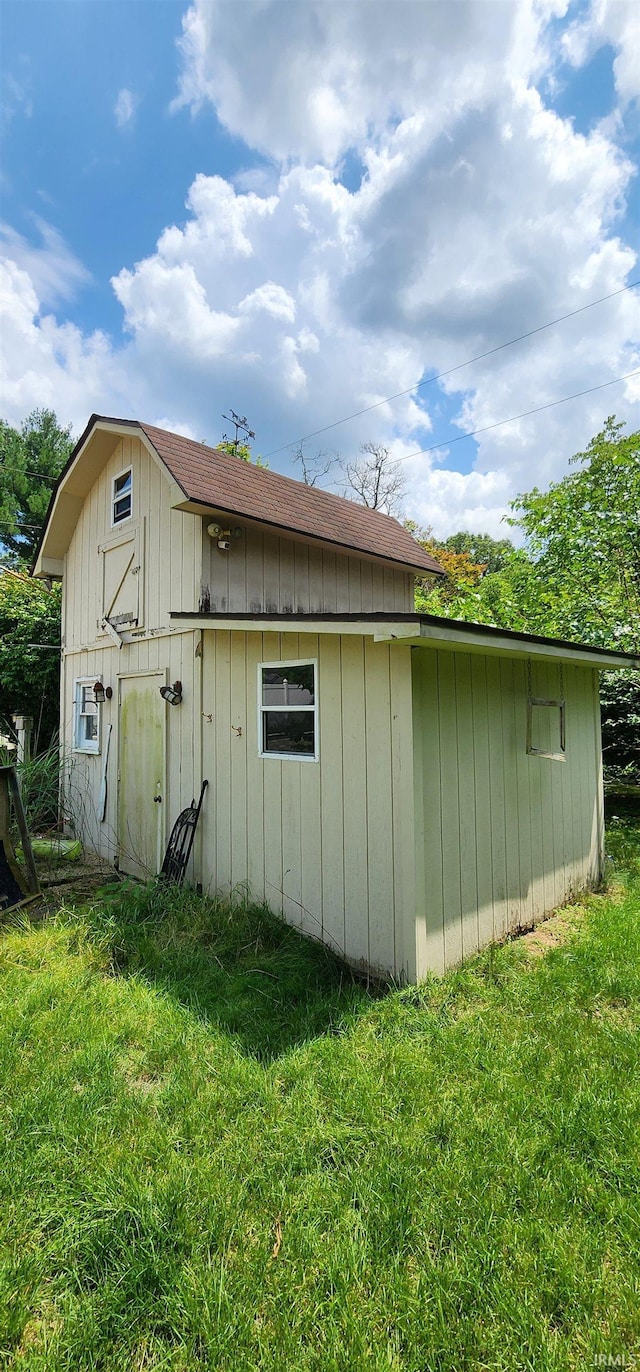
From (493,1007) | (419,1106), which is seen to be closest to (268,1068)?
(419,1106)

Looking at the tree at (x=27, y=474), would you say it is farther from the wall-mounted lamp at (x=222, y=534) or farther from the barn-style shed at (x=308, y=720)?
the wall-mounted lamp at (x=222, y=534)

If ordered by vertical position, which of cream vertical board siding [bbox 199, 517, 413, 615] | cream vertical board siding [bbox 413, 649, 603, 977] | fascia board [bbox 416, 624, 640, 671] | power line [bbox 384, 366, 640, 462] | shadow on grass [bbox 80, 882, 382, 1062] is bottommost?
shadow on grass [bbox 80, 882, 382, 1062]

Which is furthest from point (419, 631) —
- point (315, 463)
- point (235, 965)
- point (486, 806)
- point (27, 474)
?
point (27, 474)

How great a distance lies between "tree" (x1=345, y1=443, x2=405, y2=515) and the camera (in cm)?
2017

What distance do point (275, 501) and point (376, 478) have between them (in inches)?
561

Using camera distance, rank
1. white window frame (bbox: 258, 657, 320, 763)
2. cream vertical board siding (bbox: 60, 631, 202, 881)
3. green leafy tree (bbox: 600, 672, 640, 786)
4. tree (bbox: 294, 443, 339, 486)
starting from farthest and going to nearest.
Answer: tree (bbox: 294, 443, 339, 486)
green leafy tree (bbox: 600, 672, 640, 786)
cream vertical board siding (bbox: 60, 631, 202, 881)
white window frame (bbox: 258, 657, 320, 763)

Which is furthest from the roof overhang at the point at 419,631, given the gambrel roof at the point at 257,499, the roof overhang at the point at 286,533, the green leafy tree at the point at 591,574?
the green leafy tree at the point at 591,574

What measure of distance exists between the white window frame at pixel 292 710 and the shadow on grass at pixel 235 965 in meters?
1.30

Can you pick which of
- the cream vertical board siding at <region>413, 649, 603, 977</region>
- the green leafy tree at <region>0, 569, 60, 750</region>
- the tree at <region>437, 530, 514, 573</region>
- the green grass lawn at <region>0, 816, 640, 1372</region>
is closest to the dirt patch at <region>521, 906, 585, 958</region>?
the cream vertical board siding at <region>413, 649, 603, 977</region>

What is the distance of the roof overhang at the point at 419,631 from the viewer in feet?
10.4

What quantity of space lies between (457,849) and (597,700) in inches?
133

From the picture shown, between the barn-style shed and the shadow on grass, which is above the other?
the barn-style shed

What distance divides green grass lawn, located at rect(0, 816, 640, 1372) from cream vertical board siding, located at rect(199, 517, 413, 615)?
10.5ft

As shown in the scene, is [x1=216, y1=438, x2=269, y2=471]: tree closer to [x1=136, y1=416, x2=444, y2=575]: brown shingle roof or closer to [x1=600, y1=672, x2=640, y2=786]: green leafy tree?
[x1=136, y1=416, x2=444, y2=575]: brown shingle roof
